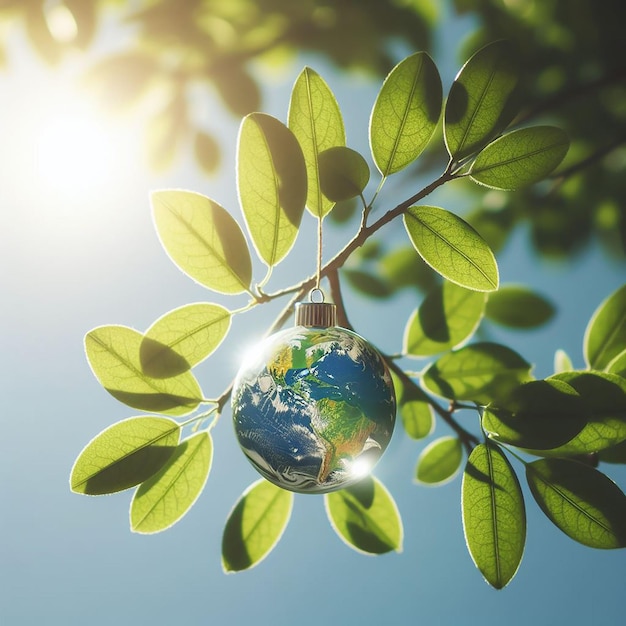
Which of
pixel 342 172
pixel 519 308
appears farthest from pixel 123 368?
pixel 519 308

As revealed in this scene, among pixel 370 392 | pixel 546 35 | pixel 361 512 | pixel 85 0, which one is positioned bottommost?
pixel 361 512

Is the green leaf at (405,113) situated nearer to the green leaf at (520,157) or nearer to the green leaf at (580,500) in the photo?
the green leaf at (520,157)

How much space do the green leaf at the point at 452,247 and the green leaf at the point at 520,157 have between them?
0.09 metres

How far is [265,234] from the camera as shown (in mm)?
885

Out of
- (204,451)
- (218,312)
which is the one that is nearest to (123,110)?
(218,312)

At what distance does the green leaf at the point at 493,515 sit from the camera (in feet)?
2.93

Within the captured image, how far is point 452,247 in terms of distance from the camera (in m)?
0.86

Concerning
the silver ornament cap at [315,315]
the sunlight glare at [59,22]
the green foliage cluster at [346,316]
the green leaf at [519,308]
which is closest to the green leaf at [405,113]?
the green foliage cluster at [346,316]

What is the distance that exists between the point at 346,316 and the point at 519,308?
0.74 metres

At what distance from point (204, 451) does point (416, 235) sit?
1.82 feet

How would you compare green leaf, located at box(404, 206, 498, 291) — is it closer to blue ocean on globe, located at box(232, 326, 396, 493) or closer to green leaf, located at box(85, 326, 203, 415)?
blue ocean on globe, located at box(232, 326, 396, 493)

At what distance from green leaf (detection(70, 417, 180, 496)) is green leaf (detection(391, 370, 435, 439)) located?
475mm

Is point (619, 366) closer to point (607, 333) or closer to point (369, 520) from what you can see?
point (607, 333)

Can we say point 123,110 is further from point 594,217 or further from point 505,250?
point 594,217
